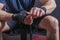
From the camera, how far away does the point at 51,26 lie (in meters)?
1.03

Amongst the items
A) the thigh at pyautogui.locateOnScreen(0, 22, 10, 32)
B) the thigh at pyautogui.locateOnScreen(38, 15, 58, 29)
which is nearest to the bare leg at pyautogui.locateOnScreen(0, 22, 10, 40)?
the thigh at pyautogui.locateOnScreen(0, 22, 10, 32)

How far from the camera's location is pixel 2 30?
110 centimetres

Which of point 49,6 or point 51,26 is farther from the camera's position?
point 49,6

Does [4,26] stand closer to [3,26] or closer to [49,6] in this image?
[3,26]

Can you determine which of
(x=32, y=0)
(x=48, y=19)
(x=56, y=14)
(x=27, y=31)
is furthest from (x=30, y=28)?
(x=56, y=14)

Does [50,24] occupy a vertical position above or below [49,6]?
below

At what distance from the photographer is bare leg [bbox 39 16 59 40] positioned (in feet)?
3.39

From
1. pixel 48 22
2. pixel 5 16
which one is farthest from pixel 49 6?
pixel 5 16

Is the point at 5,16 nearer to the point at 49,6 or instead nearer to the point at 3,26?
the point at 3,26

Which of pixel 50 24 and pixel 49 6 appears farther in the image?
pixel 49 6

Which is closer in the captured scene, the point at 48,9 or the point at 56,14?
the point at 48,9

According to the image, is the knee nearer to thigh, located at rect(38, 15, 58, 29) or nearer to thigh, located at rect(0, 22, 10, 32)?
thigh, located at rect(38, 15, 58, 29)

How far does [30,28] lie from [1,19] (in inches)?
7.2

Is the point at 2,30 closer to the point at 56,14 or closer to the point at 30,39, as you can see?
the point at 30,39
